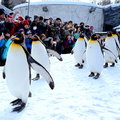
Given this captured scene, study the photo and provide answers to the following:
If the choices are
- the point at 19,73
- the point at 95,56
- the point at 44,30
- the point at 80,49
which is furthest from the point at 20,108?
the point at 44,30

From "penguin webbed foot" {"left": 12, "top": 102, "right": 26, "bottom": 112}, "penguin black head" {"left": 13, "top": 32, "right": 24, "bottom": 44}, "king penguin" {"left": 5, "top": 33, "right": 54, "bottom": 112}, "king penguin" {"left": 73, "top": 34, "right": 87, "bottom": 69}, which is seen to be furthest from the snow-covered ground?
"king penguin" {"left": 73, "top": 34, "right": 87, "bottom": 69}

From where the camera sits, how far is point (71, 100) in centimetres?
318

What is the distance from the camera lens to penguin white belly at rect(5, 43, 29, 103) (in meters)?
2.81

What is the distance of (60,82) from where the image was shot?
14.1 feet

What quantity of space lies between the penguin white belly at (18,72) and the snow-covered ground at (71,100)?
227 millimetres

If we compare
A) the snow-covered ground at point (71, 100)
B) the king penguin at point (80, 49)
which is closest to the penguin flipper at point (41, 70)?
the snow-covered ground at point (71, 100)

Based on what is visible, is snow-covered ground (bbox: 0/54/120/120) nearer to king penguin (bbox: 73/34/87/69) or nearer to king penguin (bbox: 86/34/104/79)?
king penguin (bbox: 86/34/104/79)

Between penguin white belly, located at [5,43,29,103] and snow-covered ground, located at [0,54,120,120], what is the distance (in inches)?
8.9

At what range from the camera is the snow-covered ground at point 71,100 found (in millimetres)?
2620

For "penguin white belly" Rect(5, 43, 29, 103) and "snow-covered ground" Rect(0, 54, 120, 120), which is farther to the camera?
"penguin white belly" Rect(5, 43, 29, 103)

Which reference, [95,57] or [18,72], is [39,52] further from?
[18,72]

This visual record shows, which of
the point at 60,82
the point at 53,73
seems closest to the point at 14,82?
the point at 60,82

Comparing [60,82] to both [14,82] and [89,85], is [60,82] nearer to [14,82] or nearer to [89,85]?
[89,85]

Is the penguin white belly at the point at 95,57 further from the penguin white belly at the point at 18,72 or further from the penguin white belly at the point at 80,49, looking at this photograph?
the penguin white belly at the point at 18,72
